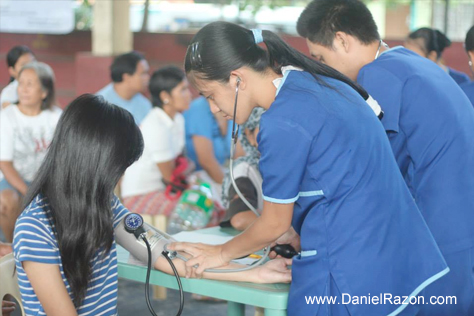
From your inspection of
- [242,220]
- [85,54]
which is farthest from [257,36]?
[85,54]

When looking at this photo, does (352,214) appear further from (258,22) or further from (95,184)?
(258,22)

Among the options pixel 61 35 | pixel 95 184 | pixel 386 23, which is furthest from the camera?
pixel 386 23

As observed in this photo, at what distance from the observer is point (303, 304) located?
4.86ft

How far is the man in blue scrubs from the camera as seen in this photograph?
5.77 ft

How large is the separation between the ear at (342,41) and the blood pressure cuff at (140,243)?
77 cm

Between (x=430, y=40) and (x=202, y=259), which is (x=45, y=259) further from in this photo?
(x=430, y=40)

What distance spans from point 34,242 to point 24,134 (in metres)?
Result: 2.23

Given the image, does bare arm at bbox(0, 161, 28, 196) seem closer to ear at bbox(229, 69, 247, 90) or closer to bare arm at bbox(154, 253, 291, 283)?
bare arm at bbox(154, 253, 291, 283)

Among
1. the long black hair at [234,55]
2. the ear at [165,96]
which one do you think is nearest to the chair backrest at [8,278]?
the long black hair at [234,55]

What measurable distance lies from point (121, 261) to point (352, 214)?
70cm

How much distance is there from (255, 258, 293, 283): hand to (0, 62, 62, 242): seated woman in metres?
2.14

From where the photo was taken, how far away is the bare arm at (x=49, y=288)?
147cm

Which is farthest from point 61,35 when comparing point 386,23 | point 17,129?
point 386,23

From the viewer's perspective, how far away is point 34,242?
4.85ft
